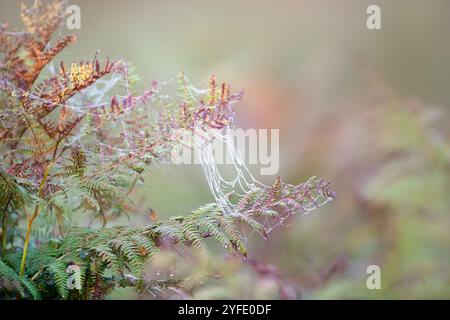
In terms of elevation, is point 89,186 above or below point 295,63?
below

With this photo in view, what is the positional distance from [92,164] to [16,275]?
27cm

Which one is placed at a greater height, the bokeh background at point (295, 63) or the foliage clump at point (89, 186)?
the bokeh background at point (295, 63)

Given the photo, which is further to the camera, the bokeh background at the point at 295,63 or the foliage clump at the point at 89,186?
the bokeh background at the point at 295,63

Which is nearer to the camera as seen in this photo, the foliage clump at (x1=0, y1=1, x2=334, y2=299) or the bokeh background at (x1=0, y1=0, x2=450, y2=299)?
the foliage clump at (x1=0, y1=1, x2=334, y2=299)

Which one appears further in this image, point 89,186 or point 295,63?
point 295,63

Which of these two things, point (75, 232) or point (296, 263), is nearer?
point (75, 232)

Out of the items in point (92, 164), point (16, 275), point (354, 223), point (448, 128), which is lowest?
point (16, 275)

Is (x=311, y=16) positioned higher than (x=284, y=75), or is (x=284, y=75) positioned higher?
(x=311, y=16)

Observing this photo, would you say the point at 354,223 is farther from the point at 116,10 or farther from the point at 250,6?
the point at 116,10

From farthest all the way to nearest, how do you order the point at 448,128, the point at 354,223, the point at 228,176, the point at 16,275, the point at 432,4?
the point at 432,4 → the point at 448,128 → the point at 228,176 → the point at 354,223 → the point at 16,275

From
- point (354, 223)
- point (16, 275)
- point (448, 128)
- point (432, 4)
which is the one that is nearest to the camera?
point (16, 275)

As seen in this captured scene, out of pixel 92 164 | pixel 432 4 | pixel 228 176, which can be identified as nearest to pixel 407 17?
pixel 432 4

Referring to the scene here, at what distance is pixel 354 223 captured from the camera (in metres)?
2.71

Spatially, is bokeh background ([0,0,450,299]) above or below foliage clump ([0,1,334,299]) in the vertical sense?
above
